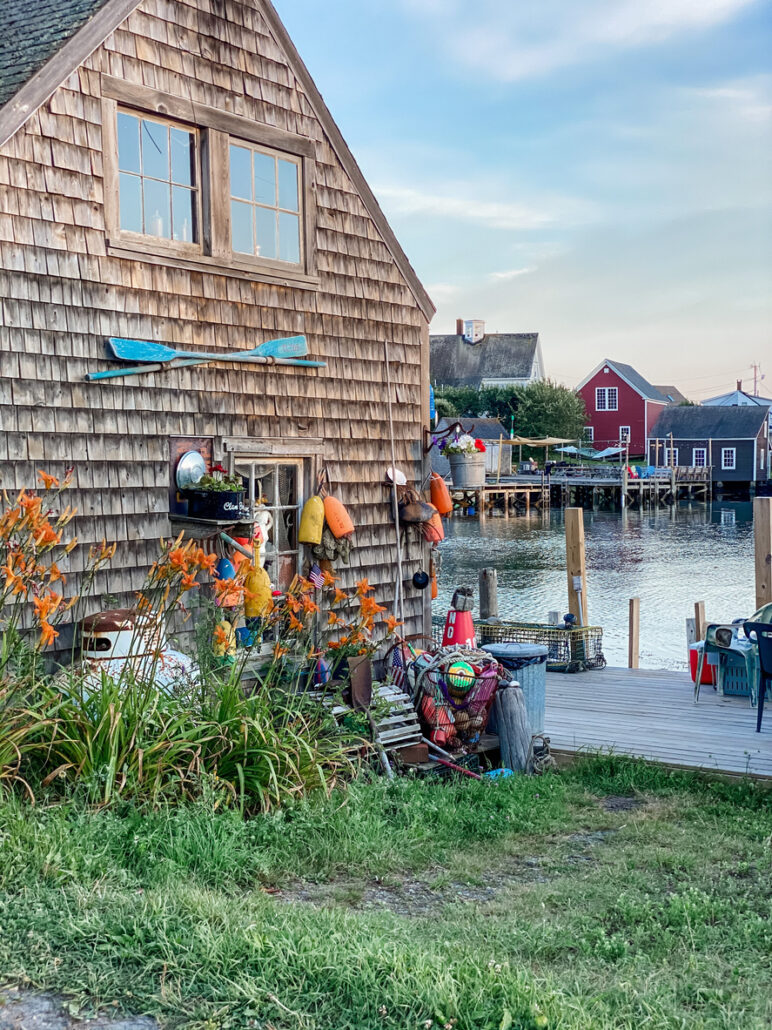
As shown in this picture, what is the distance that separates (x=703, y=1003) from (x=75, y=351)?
18.9 ft

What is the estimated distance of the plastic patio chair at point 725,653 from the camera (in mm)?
9750

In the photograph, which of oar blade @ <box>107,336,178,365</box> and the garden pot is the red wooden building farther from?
Result: oar blade @ <box>107,336,178,365</box>

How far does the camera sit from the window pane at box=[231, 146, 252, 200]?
8656mm

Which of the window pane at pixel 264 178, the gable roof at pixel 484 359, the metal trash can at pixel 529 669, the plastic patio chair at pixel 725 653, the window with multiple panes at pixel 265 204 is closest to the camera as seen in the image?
the metal trash can at pixel 529 669

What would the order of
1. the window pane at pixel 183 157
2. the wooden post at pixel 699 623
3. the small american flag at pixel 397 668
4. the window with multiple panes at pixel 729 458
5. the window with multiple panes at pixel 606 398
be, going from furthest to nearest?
the window with multiple panes at pixel 606 398 < the window with multiple panes at pixel 729 458 < the wooden post at pixel 699 623 < the small american flag at pixel 397 668 < the window pane at pixel 183 157

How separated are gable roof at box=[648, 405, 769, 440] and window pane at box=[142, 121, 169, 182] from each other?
62.3 meters

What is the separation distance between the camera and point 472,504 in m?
56.5

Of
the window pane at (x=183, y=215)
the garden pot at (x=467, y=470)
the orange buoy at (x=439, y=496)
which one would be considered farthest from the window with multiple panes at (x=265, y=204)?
the garden pot at (x=467, y=470)

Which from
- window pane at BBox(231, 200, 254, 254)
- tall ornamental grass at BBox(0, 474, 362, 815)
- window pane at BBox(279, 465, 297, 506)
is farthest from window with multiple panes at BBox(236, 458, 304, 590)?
tall ornamental grass at BBox(0, 474, 362, 815)

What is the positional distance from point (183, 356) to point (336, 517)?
214 centimetres

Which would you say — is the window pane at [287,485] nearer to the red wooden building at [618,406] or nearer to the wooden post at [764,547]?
the wooden post at [764,547]

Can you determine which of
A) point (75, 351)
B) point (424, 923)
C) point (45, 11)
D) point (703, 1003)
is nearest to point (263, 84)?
point (45, 11)

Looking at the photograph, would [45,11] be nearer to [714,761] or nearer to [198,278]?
[198,278]

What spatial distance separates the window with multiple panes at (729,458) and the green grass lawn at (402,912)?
6263cm
